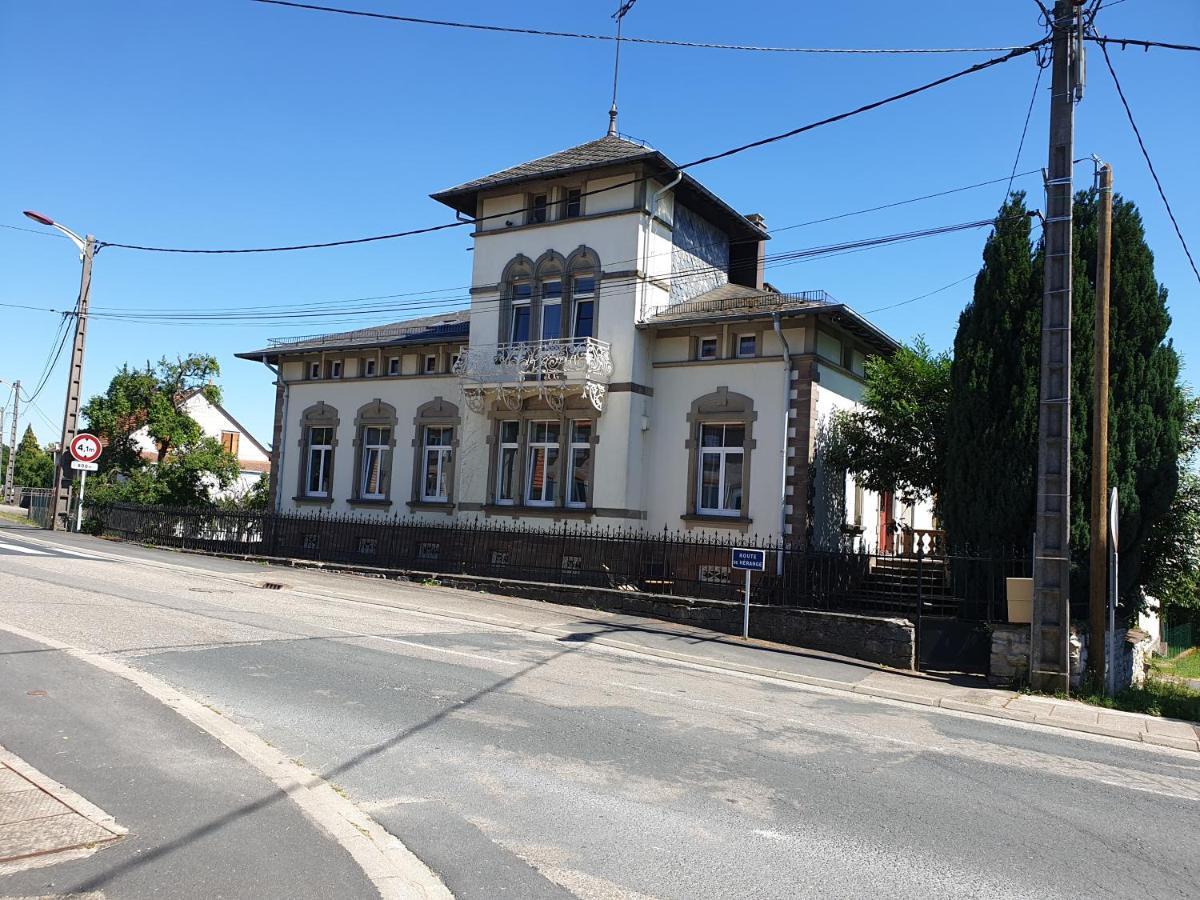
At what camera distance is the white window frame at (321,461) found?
2714cm

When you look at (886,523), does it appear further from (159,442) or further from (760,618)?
(159,442)

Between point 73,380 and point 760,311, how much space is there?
71.8 ft

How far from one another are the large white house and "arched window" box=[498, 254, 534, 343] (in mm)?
42

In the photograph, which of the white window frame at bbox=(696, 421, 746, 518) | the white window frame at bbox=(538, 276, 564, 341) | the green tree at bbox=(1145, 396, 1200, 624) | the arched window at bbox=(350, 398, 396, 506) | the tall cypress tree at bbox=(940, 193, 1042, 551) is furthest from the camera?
the arched window at bbox=(350, 398, 396, 506)

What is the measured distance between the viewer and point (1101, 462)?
498 inches

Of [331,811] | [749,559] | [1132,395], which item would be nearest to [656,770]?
[331,811]

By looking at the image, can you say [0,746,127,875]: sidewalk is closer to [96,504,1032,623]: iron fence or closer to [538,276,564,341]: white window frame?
[96,504,1032,623]: iron fence

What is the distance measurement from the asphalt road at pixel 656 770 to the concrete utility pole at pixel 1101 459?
326cm

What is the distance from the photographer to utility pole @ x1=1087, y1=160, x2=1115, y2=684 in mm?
12492

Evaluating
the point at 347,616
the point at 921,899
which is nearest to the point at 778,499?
the point at 347,616

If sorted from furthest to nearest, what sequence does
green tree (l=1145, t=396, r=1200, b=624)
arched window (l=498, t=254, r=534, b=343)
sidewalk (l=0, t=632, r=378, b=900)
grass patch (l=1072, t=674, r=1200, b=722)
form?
arched window (l=498, t=254, r=534, b=343)
green tree (l=1145, t=396, r=1200, b=624)
grass patch (l=1072, t=674, r=1200, b=722)
sidewalk (l=0, t=632, r=378, b=900)

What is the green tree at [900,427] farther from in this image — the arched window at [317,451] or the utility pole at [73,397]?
the utility pole at [73,397]

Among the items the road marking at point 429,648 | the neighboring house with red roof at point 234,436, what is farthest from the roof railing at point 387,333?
the neighboring house with red roof at point 234,436

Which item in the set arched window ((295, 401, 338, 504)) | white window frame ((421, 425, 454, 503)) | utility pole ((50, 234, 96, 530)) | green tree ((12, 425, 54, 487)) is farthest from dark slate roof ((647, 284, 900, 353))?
green tree ((12, 425, 54, 487))
